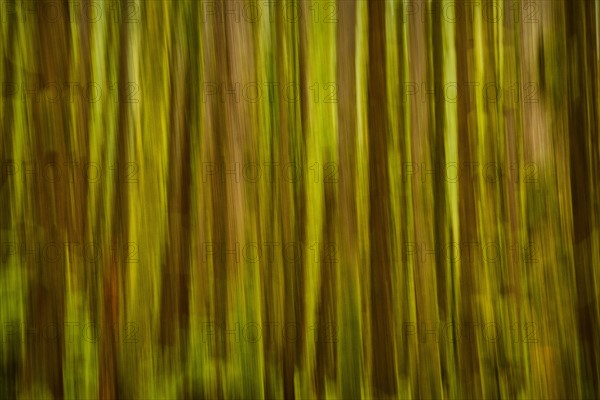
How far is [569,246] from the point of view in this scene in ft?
2.68

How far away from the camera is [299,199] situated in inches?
32.0

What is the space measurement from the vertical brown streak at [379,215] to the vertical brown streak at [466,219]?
4.0 inches

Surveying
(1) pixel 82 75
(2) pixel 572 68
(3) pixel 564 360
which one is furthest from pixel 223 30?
(3) pixel 564 360

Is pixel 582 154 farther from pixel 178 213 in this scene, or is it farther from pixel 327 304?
pixel 178 213

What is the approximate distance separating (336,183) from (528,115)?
29 centimetres

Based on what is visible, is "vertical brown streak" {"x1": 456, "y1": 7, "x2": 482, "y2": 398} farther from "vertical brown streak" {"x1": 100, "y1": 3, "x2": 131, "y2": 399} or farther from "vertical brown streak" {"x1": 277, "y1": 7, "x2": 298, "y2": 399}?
"vertical brown streak" {"x1": 100, "y1": 3, "x2": 131, "y2": 399}

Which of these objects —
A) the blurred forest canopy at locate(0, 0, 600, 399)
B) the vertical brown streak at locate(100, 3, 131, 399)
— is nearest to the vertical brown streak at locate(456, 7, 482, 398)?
the blurred forest canopy at locate(0, 0, 600, 399)

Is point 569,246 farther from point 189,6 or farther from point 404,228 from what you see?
point 189,6

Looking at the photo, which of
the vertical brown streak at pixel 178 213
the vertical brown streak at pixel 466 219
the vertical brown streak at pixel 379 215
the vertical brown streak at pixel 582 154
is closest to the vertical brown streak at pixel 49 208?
the vertical brown streak at pixel 178 213

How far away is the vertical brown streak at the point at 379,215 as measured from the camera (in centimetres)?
80

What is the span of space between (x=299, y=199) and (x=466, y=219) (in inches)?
9.2

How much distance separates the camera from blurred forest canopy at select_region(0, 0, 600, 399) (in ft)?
2.61

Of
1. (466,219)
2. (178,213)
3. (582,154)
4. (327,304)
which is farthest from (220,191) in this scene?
(582,154)

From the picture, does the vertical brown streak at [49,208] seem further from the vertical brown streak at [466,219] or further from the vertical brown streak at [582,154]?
the vertical brown streak at [582,154]
